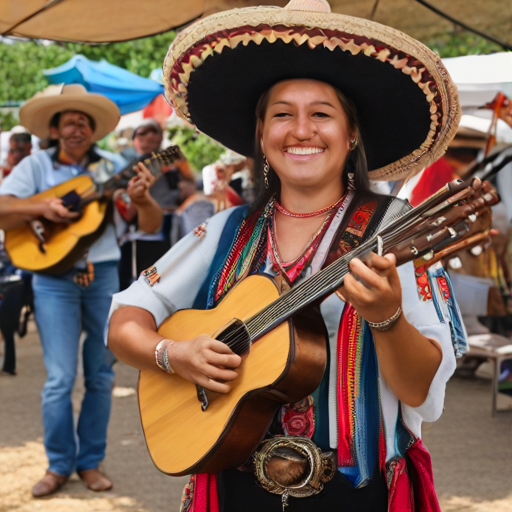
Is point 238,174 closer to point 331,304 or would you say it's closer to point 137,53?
point 331,304

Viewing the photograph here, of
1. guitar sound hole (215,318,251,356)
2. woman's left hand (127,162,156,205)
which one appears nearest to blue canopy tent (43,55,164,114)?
woman's left hand (127,162,156,205)

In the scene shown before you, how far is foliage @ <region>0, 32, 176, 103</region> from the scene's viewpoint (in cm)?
1573

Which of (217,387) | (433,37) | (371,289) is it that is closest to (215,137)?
(217,387)

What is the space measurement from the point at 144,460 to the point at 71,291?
1.35 metres

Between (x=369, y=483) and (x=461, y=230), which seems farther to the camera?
(x=369, y=483)

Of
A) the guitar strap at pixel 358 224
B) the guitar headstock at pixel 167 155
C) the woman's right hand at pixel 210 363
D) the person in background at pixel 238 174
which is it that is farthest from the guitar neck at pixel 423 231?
the person in background at pixel 238 174

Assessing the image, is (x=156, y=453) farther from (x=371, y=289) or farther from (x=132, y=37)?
(x=132, y=37)

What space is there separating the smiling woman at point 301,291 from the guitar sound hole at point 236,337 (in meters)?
0.01

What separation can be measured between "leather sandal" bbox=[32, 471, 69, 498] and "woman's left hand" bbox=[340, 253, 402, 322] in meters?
3.28

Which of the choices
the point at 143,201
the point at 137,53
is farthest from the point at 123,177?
the point at 137,53

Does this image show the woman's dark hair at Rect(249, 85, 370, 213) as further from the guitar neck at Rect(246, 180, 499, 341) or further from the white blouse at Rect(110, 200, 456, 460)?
the guitar neck at Rect(246, 180, 499, 341)

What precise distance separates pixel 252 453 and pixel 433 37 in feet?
10.0

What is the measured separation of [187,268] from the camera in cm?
217

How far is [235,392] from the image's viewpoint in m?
→ 1.90
